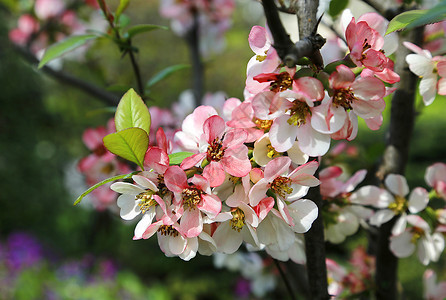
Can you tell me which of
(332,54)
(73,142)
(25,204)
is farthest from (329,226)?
(73,142)

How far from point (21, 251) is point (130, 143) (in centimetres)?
352

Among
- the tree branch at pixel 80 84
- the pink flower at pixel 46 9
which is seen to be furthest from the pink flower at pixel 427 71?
the pink flower at pixel 46 9

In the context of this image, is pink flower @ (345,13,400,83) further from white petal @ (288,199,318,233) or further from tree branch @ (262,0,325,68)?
white petal @ (288,199,318,233)

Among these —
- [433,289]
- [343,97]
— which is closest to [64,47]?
[343,97]

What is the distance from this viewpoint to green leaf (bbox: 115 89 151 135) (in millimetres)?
476

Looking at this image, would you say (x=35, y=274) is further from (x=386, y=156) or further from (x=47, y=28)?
(x=386, y=156)

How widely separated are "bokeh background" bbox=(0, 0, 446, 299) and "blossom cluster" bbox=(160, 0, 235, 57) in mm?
898

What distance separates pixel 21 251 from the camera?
3439mm

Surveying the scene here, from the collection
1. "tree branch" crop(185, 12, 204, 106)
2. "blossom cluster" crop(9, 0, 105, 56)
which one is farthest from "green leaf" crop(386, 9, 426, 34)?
"blossom cluster" crop(9, 0, 105, 56)

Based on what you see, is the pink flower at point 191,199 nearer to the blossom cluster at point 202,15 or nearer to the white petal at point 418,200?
the white petal at point 418,200

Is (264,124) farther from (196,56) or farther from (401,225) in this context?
(196,56)

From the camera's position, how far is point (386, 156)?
2.59 feet

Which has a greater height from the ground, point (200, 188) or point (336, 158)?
point (200, 188)

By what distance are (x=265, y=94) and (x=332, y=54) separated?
0.86 meters
